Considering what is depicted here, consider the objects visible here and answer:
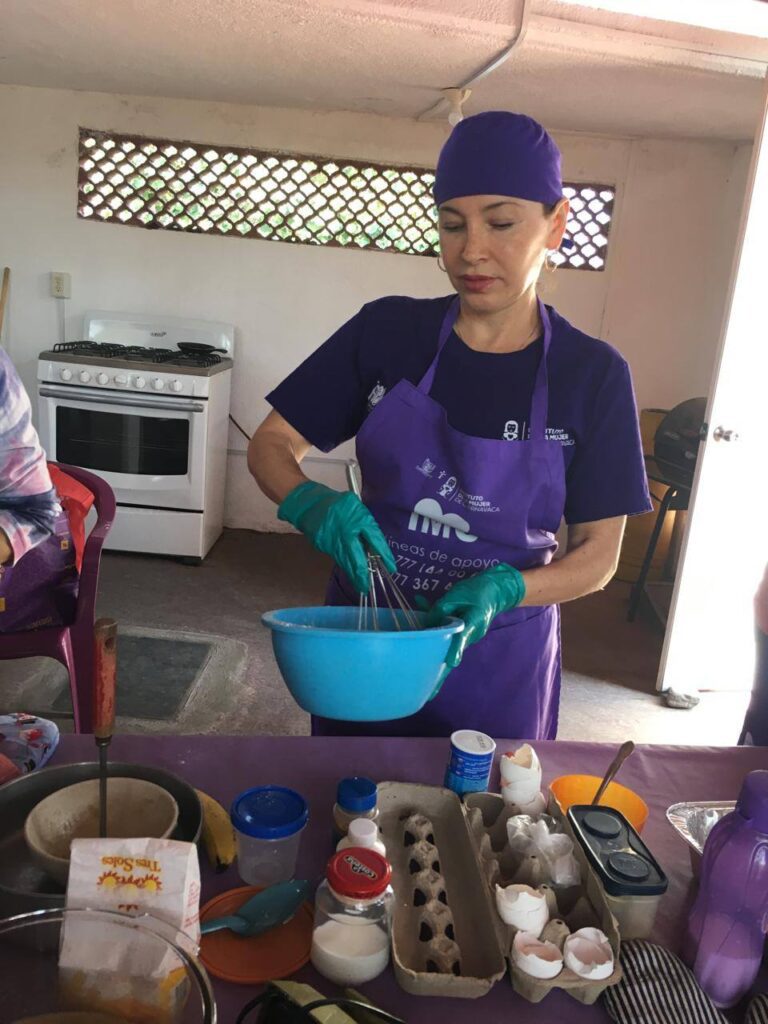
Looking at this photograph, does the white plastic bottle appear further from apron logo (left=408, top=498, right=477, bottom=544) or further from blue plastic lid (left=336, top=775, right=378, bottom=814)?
apron logo (left=408, top=498, right=477, bottom=544)

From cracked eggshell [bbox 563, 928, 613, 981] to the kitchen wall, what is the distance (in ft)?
12.2

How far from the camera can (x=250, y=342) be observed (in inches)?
167

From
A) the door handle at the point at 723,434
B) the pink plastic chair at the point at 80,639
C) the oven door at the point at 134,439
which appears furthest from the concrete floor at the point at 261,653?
the door handle at the point at 723,434

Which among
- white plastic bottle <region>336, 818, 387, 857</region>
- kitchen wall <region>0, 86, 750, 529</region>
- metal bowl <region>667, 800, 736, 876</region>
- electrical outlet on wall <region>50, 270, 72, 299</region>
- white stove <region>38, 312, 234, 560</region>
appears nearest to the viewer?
white plastic bottle <region>336, 818, 387, 857</region>

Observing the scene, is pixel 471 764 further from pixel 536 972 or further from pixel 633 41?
pixel 633 41

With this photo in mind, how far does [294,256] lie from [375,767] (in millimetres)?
3532

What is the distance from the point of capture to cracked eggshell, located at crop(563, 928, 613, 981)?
0.71m

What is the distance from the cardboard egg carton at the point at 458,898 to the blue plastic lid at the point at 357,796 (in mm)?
46

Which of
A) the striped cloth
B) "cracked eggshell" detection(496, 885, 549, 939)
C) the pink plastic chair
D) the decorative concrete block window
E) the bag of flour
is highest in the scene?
the decorative concrete block window

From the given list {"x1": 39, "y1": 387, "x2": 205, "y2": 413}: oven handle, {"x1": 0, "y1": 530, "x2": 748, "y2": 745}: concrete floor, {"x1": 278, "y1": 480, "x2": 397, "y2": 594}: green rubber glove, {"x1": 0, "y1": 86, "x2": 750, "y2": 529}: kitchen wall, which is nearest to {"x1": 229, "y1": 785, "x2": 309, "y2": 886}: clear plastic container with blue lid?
{"x1": 278, "y1": 480, "x2": 397, "y2": 594}: green rubber glove

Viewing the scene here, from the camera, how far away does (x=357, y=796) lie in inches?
34.6

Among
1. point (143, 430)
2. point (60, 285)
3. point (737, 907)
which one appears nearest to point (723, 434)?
point (737, 907)

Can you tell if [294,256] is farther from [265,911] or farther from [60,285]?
[265,911]

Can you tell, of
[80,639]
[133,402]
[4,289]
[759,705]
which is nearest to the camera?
[759,705]
